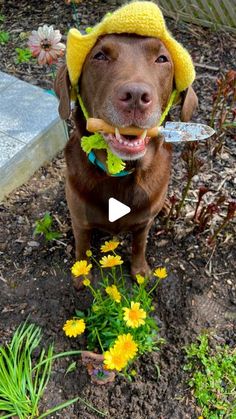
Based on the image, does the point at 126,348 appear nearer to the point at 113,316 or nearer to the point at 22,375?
the point at 113,316

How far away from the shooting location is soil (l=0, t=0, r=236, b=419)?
2301 millimetres

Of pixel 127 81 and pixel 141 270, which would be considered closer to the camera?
pixel 127 81

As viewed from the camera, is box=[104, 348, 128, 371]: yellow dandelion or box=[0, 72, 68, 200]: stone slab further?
box=[0, 72, 68, 200]: stone slab

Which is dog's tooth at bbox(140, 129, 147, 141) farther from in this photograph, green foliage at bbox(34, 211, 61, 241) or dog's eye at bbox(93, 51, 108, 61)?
green foliage at bbox(34, 211, 61, 241)

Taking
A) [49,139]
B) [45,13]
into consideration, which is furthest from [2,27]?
[49,139]

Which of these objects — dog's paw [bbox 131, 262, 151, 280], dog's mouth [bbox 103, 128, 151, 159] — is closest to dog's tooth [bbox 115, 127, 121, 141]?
dog's mouth [bbox 103, 128, 151, 159]

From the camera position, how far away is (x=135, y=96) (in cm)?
160

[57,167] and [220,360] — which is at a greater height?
[57,167]

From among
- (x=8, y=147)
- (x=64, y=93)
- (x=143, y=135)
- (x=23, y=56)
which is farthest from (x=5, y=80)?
(x=143, y=135)

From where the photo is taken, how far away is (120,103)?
→ 1649 mm

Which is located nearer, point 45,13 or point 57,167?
point 57,167

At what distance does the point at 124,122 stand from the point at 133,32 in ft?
1.21

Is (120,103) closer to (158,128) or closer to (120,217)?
(158,128)

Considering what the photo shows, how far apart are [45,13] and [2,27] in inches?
16.5
